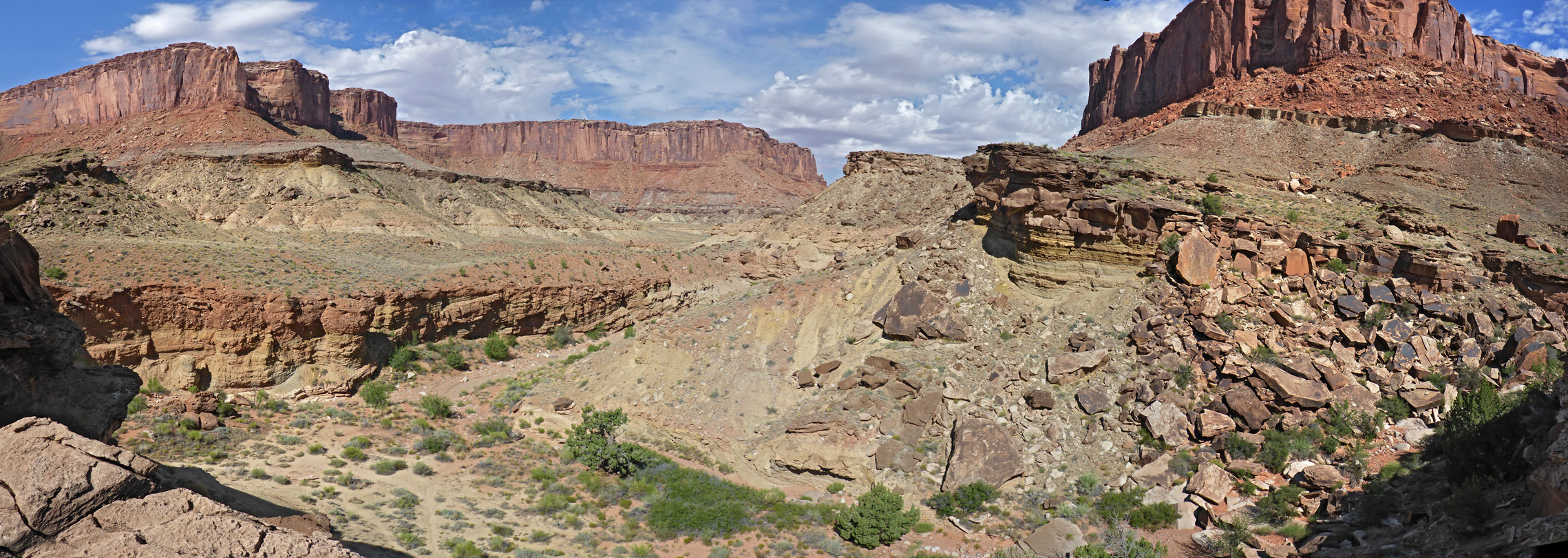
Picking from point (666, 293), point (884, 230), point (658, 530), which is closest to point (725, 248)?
point (884, 230)

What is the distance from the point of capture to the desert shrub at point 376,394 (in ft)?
72.9

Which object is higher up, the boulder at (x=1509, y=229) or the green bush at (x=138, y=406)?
the boulder at (x=1509, y=229)

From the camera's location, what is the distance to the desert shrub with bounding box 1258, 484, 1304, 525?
12844 millimetres

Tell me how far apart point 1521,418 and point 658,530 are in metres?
15.5

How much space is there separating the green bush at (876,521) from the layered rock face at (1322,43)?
50.6 m

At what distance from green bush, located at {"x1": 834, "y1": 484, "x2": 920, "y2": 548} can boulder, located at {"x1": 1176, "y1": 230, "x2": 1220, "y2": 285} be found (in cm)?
997

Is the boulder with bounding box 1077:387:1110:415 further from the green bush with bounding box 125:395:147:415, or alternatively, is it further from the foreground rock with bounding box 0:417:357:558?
the green bush with bounding box 125:395:147:415

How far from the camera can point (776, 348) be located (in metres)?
21.7

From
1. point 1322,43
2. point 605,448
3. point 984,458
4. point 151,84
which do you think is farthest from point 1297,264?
point 151,84

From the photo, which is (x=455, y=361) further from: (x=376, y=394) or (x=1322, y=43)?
(x=1322, y=43)

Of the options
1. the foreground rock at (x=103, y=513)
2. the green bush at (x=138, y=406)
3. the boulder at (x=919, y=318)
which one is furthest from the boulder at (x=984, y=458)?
the green bush at (x=138, y=406)

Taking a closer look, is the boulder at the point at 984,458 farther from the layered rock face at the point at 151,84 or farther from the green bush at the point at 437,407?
the layered rock face at the point at 151,84

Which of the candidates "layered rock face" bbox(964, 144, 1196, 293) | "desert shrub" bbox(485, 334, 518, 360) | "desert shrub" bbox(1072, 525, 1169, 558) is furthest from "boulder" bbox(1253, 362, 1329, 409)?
"desert shrub" bbox(485, 334, 518, 360)

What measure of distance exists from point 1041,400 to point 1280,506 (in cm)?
519
